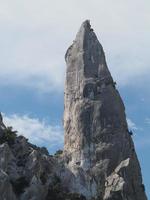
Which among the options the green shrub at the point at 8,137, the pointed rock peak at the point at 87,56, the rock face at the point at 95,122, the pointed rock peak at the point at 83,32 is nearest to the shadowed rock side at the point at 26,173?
the green shrub at the point at 8,137

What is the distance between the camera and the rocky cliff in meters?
90.2

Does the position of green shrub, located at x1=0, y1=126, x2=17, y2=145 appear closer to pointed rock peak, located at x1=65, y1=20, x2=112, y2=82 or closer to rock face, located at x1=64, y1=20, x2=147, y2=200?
rock face, located at x1=64, y1=20, x2=147, y2=200

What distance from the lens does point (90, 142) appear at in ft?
407

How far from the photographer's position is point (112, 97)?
131m

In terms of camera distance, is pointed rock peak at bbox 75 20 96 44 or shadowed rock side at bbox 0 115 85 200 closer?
shadowed rock side at bbox 0 115 85 200

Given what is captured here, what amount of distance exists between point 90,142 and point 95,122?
3.95 meters

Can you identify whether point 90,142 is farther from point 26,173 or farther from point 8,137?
point 26,173

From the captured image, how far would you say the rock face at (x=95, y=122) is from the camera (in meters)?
117

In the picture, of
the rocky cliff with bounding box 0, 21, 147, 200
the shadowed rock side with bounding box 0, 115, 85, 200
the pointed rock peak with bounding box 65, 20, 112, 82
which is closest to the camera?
the shadowed rock side with bounding box 0, 115, 85, 200

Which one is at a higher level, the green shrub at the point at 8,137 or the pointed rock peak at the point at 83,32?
the pointed rock peak at the point at 83,32

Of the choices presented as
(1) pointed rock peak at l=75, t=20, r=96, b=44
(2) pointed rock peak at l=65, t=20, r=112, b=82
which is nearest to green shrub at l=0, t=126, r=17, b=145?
(2) pointed rock peak at l=65, t=20, r=112, b=82

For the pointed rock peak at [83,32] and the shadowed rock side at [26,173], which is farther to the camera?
the pointed rock peak at [83,32]

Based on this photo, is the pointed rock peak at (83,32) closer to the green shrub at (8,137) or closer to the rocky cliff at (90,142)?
the rocky cliff at (90,142)

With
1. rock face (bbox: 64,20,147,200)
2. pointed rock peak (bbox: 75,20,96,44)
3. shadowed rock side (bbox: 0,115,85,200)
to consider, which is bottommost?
shadowed rock side (bbox: 0,115,85,200)
